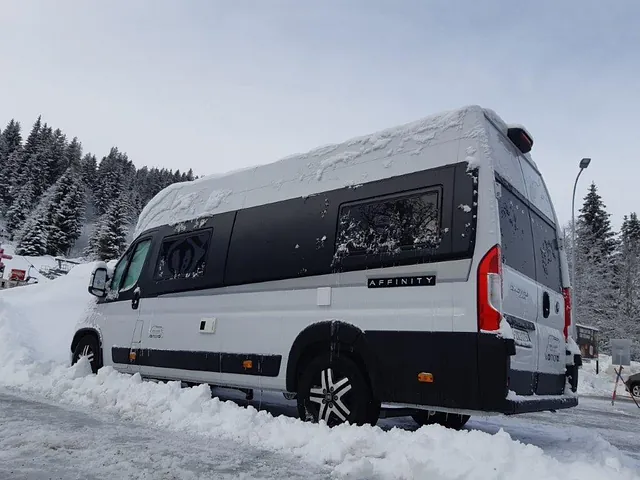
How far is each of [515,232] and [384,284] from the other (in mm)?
1232

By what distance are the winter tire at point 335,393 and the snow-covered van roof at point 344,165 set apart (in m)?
1.73

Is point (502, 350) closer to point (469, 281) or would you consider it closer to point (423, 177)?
point (469, 281)

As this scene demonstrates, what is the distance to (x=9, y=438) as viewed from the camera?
Answer: 3.78m

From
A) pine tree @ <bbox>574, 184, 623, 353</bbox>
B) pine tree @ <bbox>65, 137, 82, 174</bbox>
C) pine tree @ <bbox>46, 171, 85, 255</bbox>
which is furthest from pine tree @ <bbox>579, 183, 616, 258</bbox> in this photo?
pine tree @ <bbox>65, 137, 82, 174</bbox>

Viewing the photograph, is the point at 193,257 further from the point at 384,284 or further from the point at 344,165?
the point at 384,284

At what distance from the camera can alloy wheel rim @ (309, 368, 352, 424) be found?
4332 mm

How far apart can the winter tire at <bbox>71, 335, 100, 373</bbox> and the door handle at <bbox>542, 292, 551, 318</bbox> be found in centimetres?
579

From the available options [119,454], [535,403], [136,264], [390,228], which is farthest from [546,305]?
[136,264]

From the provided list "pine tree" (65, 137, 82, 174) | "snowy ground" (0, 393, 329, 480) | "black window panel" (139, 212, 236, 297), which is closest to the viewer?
"snowy ground" (0, 393, 329, 480)

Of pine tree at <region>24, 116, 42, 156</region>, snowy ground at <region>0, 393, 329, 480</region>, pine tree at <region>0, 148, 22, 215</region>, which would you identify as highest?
pine tree at <region>24, 116, 42, 156</region>

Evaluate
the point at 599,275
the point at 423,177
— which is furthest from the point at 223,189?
the point at 599,275

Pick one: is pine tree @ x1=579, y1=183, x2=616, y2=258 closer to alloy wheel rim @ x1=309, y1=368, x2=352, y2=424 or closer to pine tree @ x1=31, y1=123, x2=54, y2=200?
alloy wheel rim @ x1=309, y1=368, x2=352, y2=424

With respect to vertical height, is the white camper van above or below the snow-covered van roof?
below

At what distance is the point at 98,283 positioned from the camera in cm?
732
